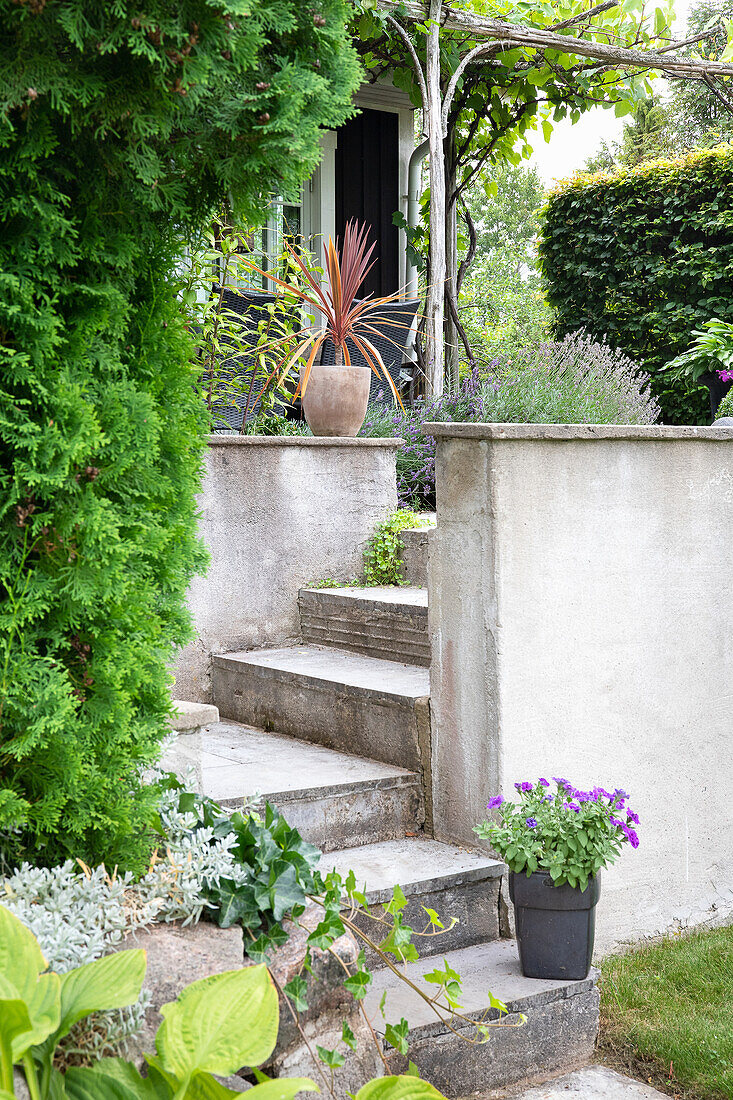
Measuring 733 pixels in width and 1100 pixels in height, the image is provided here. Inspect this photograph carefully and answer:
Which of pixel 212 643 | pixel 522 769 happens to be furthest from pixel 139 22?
pixel 212 643

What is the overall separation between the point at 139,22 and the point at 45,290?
1.59 feet

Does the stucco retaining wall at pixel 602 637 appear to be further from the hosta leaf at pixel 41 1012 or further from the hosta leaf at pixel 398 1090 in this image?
the hosta leaf at pixel 41 1012

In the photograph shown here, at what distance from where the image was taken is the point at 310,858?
207 cm

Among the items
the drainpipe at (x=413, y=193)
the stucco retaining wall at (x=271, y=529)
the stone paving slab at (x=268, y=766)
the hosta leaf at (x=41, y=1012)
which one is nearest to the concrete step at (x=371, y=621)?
the stucco retaining wall at (x=271, y=529)

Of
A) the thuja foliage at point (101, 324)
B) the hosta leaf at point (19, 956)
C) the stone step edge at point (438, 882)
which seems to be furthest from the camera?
the stone step edge at point (438, 882)

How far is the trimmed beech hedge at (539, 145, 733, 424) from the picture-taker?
891 cm

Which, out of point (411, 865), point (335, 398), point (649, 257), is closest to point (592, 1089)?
point (411, 865)

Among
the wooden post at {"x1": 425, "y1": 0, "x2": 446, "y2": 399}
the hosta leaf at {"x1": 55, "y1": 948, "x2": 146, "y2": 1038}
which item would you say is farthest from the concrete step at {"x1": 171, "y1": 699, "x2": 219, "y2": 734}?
the wooden post at {"x1": 425, "y1": 0, "x2": 446, "y2": 399}

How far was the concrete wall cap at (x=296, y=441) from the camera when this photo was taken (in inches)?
162

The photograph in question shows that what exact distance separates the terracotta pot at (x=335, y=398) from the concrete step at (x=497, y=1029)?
2.79m

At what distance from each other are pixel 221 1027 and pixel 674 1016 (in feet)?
5.24

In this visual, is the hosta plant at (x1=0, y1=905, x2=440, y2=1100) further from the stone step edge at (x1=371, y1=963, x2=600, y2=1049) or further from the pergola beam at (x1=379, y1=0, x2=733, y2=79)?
the pergola beam at (x1=379, y1=0, x2=733, y2=79)

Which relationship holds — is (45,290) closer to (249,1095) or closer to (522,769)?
(249,1095)

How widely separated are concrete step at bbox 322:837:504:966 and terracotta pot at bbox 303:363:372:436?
7.81 feet
